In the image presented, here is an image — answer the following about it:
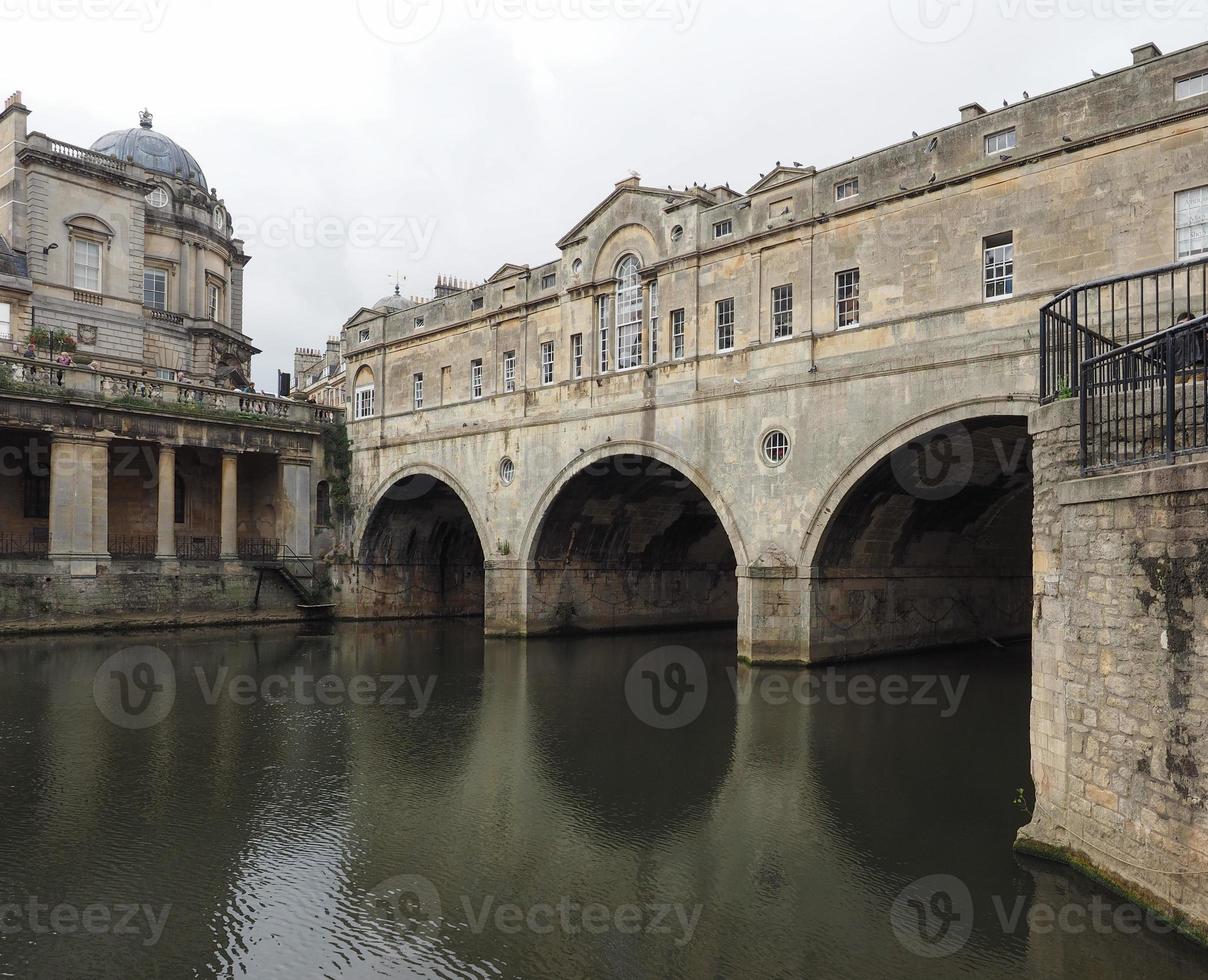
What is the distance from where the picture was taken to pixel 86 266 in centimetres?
3462

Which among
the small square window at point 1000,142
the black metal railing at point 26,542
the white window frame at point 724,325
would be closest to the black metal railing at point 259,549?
the black metal railing at point 26,542

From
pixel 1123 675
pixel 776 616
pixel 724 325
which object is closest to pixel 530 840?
pixel 1123 675

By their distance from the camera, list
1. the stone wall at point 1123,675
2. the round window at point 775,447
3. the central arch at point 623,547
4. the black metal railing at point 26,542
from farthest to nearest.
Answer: the black metal railing at point 26,542 < the central arch at point 623,547 < the round window at point 775,447 < the stone wall at point 1123,675

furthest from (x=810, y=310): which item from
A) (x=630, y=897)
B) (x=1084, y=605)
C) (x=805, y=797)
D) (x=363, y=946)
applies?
(x=363, y=946)

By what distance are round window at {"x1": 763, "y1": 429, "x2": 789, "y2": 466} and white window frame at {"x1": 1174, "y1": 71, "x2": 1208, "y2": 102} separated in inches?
349

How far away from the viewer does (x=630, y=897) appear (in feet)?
24.8

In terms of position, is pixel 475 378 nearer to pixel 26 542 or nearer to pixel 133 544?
pixel 133 544

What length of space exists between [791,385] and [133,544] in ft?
74.7

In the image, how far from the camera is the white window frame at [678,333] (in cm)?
2245

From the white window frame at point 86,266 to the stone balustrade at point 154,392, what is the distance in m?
7.36

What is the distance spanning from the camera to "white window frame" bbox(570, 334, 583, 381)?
25191mm

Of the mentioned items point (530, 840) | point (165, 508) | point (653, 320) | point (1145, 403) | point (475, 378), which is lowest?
point (530, 840)

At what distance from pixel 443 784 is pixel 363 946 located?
4.17 meters

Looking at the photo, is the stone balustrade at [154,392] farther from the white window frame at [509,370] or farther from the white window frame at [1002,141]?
the white window frame at [1002,141]
